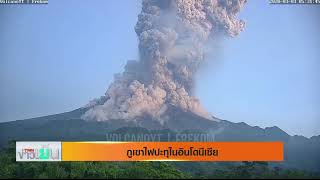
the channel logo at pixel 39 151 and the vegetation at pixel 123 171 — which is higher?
the channel logo at pixel 39 151

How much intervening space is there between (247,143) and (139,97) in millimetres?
2841

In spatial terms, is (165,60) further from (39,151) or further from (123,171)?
(39,151)

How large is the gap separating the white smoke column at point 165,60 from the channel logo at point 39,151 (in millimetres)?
1664

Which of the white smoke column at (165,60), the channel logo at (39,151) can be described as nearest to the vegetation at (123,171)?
the channel logo at (39,151)

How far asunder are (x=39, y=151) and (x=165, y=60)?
12.9 ft

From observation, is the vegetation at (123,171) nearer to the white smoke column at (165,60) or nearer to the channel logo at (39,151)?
the channel logo at (39,151)

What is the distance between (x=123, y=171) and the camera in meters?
10.8

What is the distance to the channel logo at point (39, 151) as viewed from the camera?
1018cm

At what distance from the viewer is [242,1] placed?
1183 centimetres

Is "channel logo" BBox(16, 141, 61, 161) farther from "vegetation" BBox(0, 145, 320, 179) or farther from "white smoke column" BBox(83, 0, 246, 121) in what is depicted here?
"white smoke column" BBox(83, 0, 246, 121)

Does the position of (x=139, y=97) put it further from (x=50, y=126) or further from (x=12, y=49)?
(x=12, y=49)

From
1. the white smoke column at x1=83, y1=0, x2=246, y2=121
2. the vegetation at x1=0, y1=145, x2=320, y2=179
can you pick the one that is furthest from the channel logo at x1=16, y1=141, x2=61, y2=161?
the white smoke column at x1=83, y1=0, x2=246, y2=121

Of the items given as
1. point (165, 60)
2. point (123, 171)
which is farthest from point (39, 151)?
point (165, 60)

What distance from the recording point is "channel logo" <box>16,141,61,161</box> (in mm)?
10180
